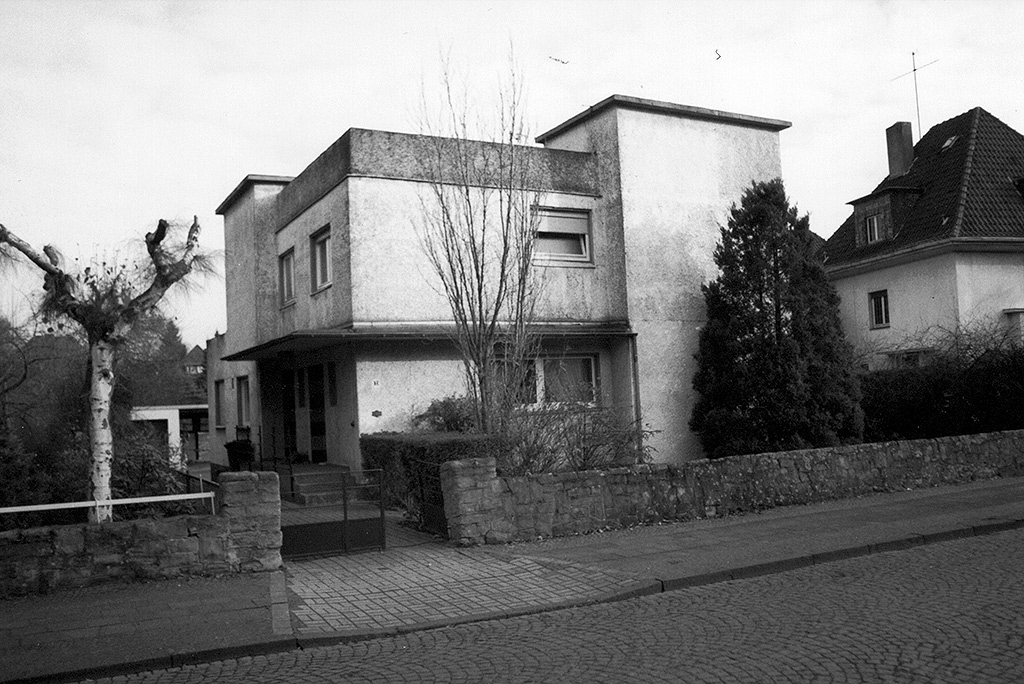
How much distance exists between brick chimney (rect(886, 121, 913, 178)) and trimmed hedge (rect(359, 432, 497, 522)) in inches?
911

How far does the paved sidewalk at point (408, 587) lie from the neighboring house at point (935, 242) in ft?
43.2

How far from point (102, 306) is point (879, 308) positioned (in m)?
25.3

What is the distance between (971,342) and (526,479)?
12.7m

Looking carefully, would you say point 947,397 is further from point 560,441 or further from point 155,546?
point 155,546

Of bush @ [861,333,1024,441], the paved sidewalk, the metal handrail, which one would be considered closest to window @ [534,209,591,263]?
bush @ [861,333,1024,441]

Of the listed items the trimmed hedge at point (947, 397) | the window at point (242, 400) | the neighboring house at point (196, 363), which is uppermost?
the neighboring house at point (196, 363)

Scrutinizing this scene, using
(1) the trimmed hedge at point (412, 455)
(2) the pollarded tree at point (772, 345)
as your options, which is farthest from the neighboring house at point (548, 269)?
(1) the trimmed hedge at point (412, 455)

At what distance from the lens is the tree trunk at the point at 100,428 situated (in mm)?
9883

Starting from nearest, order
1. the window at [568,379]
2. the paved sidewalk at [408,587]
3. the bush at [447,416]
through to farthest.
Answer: the paved sidewalk at [408,587] < the window at [568,379] < the bush at [447,416]

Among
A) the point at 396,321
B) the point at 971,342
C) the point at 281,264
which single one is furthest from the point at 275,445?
the point at 971,342

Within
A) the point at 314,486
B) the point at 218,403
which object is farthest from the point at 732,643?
the point at 218,403

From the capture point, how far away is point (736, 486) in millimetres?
13398

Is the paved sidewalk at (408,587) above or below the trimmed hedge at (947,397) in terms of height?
below

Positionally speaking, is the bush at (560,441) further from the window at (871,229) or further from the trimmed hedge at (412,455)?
the window at (871,229)
